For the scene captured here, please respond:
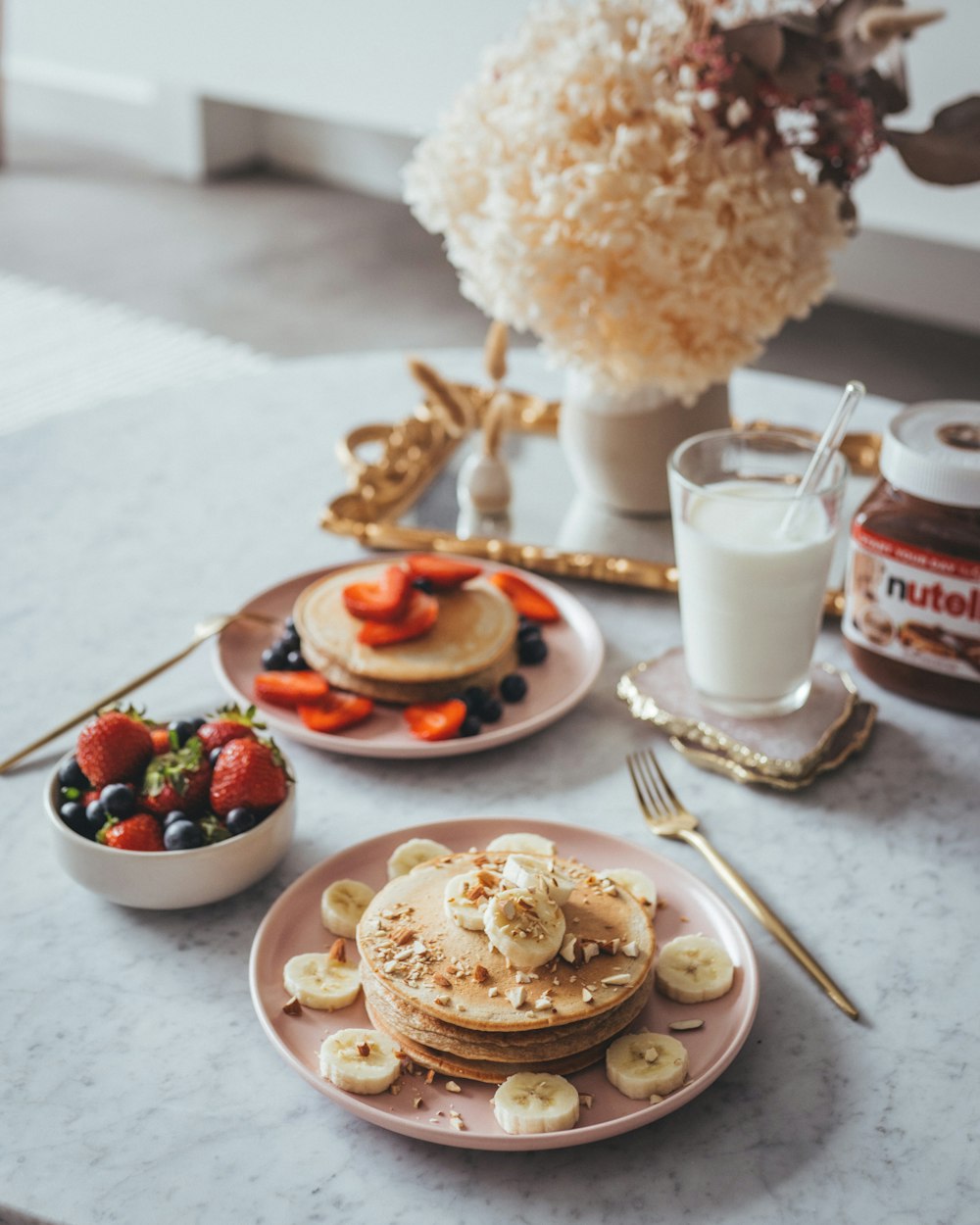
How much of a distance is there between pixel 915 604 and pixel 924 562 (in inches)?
1.9

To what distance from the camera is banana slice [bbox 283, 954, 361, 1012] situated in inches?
40.0

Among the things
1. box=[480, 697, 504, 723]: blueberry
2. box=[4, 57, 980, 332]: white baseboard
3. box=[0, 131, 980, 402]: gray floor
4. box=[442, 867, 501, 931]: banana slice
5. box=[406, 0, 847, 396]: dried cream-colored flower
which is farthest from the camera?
box=[4, 57, 980, 332]: white baseboard

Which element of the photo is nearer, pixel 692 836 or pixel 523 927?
pixel 523 927

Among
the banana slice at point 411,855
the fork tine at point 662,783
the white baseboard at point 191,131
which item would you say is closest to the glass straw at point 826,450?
the fork tine at point 662,783

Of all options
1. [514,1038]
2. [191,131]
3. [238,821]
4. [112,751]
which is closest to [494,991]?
[514,1038]

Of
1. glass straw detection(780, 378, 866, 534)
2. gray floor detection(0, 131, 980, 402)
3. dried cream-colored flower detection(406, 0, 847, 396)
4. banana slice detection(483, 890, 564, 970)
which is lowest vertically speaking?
gray floor detection(0, 131, 980, 402)

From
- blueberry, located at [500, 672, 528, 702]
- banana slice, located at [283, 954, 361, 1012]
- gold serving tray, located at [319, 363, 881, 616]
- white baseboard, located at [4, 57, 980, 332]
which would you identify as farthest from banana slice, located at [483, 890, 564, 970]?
white baseboard, located at [4, 57, 980, 332]

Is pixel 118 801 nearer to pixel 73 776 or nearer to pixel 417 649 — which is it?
pixel 73 776

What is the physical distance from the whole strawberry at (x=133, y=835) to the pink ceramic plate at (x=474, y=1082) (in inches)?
4.4

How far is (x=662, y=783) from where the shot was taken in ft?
4.26

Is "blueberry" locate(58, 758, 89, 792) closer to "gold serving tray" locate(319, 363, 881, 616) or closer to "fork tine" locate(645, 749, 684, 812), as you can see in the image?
"fork tine" locate(645, 749, 684, 812)

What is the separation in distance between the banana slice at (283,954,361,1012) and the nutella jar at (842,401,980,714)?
26.3 inches

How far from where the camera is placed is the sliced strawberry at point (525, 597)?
1571 mm

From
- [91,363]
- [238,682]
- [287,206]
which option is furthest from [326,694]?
[287,206]
